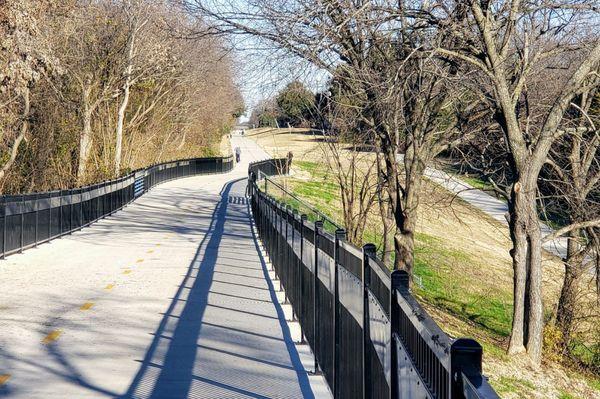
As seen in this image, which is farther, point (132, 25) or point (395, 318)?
point (132, 25)

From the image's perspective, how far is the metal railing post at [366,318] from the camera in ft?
20.6

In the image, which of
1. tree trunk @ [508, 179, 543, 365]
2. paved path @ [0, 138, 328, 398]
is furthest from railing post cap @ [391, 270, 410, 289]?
tree trunk @ [508, 179, 543, 365]

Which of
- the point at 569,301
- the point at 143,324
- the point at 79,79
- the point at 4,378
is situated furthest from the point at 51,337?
the point at 79,79

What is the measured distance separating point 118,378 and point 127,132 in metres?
58.8

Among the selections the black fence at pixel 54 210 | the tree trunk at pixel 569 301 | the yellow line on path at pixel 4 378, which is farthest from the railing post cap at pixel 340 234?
the tree trunk at pixel 569 301

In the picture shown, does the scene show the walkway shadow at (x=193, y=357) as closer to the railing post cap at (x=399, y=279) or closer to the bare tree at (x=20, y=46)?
the railing post cap at (x=399, y=279)

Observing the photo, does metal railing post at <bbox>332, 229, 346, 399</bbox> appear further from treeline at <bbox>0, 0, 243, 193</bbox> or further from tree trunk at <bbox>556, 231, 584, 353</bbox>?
treeline at <bbox>0, 0, 243, 193</bbox>

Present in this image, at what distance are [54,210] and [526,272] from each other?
13066 millimetres

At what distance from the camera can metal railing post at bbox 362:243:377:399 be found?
628cm

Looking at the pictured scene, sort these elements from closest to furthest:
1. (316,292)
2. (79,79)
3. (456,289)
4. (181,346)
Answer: (316,292)
(181,346)
(456,289)
(79,79)

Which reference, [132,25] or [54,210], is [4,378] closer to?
[54,210]

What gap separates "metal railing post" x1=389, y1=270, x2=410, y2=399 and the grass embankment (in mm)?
11168

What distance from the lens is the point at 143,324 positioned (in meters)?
12.6

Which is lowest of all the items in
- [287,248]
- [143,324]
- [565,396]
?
[565,396]
